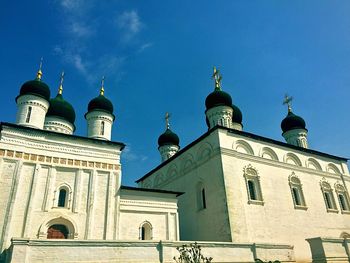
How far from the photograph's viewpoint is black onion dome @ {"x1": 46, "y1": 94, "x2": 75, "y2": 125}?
17750 millimetres

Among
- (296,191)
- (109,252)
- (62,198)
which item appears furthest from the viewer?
(296,191)

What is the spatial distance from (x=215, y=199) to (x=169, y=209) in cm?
257

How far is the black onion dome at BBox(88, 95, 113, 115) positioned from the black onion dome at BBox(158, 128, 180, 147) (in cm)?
773

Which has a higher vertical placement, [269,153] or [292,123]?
[292,123]

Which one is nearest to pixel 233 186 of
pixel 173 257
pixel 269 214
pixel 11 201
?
pixel 269 214

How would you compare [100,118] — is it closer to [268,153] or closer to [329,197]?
[268,153]

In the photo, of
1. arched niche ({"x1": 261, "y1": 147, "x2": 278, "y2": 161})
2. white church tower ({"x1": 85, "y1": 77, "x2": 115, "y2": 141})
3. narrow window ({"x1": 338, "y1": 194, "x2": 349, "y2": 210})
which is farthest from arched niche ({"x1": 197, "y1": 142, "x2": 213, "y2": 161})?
narrow window ({"x1": 338, "y1": 194, "x2": 349, "y2": 210})

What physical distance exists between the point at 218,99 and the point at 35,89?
11509mm

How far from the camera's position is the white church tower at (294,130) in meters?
24.2

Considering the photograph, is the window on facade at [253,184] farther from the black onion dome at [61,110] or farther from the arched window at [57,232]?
the black onion dome at [61,110]

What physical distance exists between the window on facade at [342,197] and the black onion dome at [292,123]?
551 centimetres

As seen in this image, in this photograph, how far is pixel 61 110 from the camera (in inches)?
707

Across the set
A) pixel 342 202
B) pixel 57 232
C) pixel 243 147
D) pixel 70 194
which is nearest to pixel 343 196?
pixel 342 202

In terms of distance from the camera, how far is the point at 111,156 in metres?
15.6
